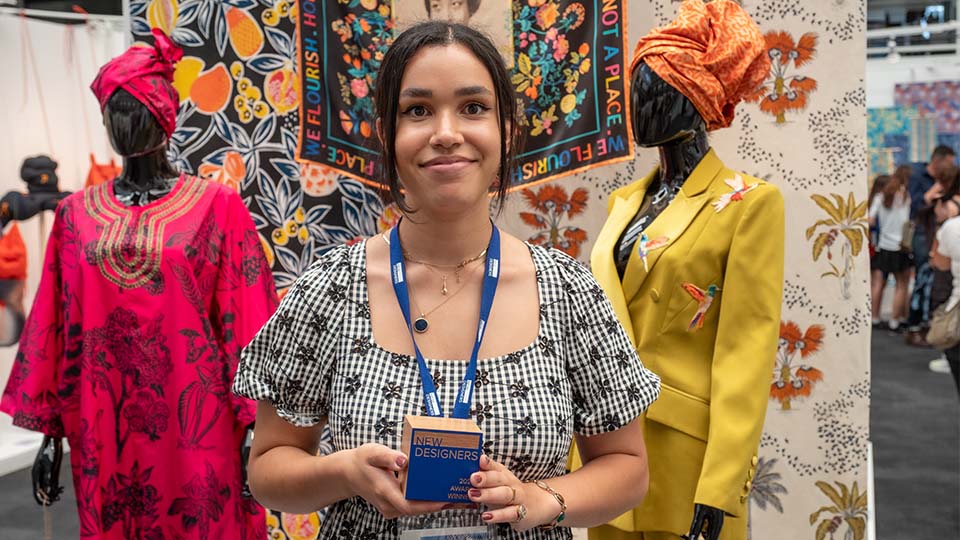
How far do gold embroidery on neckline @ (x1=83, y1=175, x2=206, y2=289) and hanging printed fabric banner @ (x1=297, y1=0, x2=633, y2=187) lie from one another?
78cm

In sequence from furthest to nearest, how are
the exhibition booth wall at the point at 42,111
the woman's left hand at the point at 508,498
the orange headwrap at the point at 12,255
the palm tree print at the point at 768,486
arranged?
the exhibition booth wall at the point at 42,111 < the orange headwrap at the point at 12,255 < the palm tree print at the point at 768,486 < the woman's left hand at the point at 508,498

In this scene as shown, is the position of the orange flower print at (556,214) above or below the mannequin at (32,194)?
below

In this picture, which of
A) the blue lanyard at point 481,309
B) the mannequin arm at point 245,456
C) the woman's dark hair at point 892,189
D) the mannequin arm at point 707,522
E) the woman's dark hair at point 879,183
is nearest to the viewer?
the blue lanyard at point 481,309

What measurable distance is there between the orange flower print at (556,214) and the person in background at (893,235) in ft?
23.0

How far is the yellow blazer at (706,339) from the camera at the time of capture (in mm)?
2129

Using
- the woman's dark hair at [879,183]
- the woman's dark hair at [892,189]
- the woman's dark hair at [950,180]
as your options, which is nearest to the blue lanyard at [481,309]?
the woman's dark hair at [950,180]

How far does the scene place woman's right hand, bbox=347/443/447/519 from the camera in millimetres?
1187

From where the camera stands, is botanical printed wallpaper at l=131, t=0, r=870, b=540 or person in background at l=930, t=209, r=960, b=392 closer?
botanical printed wallpaper at l=131, t=0, r=870, b=540

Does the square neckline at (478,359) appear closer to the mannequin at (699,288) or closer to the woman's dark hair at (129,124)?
the mannequin at (699,288)

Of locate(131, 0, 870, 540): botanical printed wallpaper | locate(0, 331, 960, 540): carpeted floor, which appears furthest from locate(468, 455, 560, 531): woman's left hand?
locate(0, 331, 960, 540): carpeted floor

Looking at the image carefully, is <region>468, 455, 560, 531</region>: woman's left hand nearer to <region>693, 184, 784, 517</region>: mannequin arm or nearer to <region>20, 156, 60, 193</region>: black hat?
<region>693, 184, 784, 517</region>: mannequin arm

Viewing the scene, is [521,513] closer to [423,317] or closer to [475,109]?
[423,317]

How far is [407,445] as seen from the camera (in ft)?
3.84

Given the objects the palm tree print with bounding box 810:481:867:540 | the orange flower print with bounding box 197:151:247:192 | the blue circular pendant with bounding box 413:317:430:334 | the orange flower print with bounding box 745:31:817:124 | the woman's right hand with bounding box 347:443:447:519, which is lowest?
the palm tree print with bounding box 810:481:867:540
